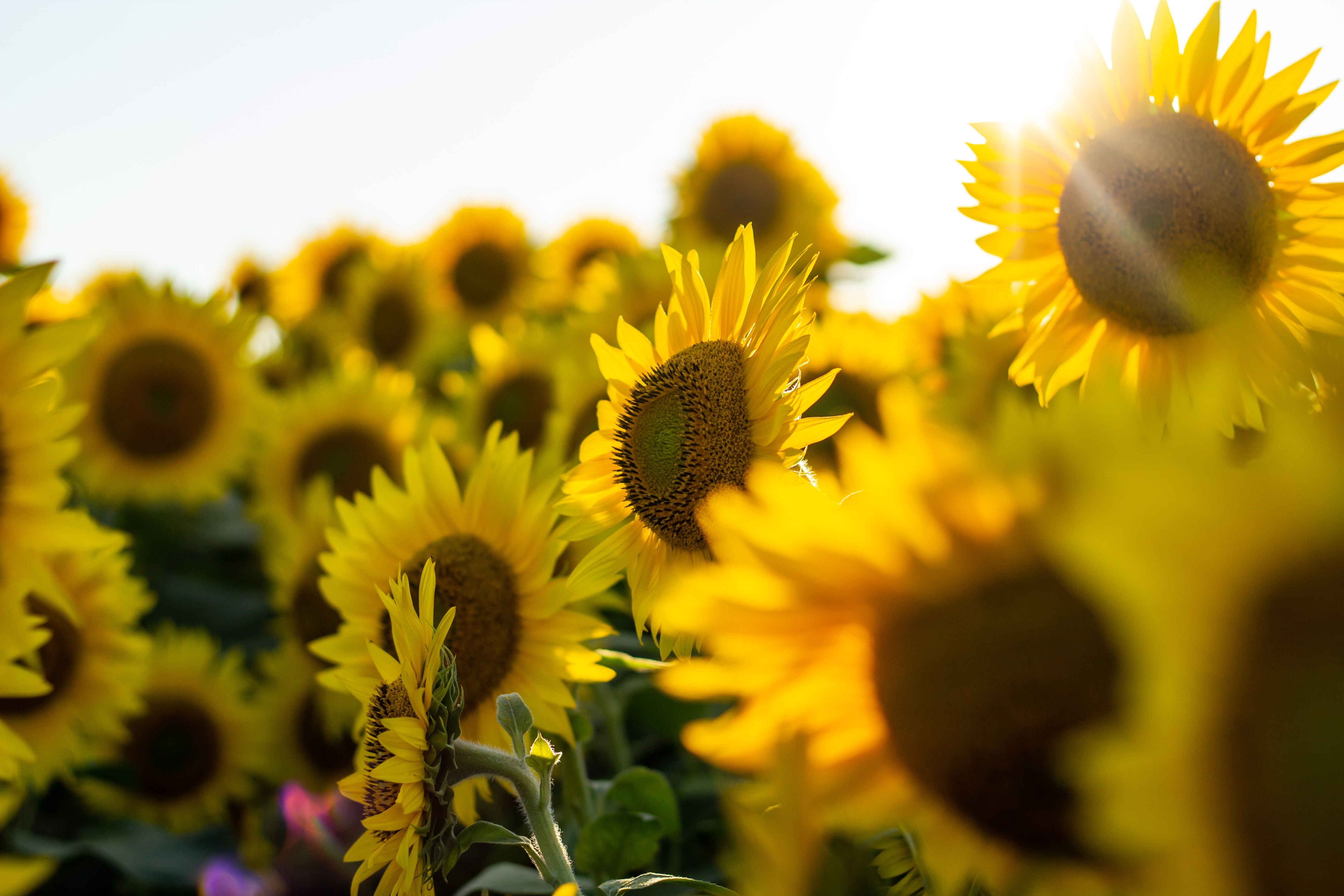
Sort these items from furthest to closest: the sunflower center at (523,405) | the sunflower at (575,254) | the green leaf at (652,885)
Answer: the sunflower at (575,254)
the sunflower center at (523,405)
the green leaf at (652,885)

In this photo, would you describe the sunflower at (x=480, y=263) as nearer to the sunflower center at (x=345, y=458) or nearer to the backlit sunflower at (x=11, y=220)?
the sunflower center at (x=345, y=458)

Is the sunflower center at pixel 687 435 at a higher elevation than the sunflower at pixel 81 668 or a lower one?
higher

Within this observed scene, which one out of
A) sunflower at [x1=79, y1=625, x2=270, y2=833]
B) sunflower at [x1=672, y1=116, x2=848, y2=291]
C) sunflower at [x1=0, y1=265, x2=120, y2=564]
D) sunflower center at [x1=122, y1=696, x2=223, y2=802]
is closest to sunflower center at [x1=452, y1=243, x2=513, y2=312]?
sunflower at [x1=672, y1=116, x2=848, y2=291]

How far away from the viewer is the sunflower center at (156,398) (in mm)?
3260

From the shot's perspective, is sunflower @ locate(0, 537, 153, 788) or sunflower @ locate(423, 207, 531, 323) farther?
sunflower @ locate(423, 207, 531, 323)

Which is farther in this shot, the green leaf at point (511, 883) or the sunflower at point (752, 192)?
the sunflower at point (752, 192)

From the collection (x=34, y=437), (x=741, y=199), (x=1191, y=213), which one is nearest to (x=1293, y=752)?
(x=1191, y=213)

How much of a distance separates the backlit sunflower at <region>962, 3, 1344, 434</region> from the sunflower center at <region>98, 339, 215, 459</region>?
9.75 ft

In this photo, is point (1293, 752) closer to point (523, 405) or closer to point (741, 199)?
point (523, 405)

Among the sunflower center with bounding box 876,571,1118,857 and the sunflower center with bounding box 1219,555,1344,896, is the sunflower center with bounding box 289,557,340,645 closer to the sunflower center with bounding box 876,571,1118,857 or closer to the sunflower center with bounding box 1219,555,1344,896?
the sunflower center with bounding box 876,571,1118,857

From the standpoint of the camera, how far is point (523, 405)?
2791 millimetres

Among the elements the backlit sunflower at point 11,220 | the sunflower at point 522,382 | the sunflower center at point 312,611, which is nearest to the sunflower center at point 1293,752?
the sunflower at point 522,382

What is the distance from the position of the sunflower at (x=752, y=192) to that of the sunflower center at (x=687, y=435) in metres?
2.37

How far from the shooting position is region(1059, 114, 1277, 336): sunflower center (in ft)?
3.98
